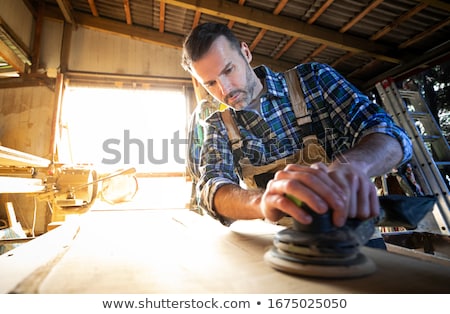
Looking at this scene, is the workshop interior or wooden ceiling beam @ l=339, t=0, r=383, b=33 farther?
wooden ceiling beam @ l=339, t=0, r=383, b=33

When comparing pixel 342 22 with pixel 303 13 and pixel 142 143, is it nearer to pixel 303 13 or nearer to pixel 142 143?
pixel 303 13

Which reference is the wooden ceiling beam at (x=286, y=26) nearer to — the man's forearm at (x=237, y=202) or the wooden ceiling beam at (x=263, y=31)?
the wooden ceiling beam at (x=263, y=31)

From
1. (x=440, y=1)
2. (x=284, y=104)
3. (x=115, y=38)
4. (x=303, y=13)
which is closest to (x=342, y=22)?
(x=303, y=13)

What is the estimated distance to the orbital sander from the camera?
452mm

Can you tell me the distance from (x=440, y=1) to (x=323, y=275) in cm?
326

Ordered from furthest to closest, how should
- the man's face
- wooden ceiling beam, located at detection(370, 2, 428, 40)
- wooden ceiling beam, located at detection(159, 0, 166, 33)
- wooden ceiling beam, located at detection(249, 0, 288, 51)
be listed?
wooden ceiling beam, located at detection(159, 0, 166, 33), wooden ceiling beam, located at detection(249, 0, 288, 51), wooden ceiling beam, located at detection(370, 2, 428, 40), the man's face

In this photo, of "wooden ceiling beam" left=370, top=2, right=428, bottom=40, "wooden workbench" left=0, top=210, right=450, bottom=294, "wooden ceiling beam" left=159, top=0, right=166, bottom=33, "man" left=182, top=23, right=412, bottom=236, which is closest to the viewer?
"wooden workbench" left=0, top=210, right=450, bottom=294

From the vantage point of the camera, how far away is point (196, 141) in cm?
159

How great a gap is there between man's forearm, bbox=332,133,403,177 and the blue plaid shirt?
4.4 inches

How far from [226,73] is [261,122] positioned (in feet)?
0.91

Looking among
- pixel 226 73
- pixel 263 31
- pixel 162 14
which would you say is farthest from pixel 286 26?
pixel 226 73

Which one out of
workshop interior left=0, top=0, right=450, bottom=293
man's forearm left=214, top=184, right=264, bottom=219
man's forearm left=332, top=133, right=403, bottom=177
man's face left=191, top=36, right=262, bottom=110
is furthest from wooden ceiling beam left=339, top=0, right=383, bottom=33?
man's forearm left=214, top=184, right=264, bottom=219

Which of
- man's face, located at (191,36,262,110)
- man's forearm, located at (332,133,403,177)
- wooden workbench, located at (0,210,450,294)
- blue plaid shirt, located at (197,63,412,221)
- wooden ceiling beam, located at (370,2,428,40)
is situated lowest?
wooden workbench, located at (0,210,450,294)

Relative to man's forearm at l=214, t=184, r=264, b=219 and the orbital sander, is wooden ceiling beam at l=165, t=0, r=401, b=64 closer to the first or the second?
man's forearm at l=214, t=184, r=264, b=219
